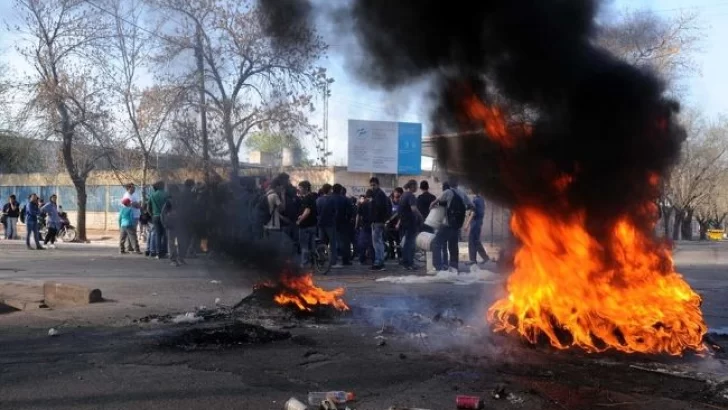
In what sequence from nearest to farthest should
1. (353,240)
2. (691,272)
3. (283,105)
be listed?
(691,272) < (353,240) < (283,105)

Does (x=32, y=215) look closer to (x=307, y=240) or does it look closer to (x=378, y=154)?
(x=307, y=240)

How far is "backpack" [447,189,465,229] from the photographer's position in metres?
11.3

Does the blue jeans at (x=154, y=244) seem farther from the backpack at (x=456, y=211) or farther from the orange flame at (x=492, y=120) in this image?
the orange flame at (x=492, y=120)

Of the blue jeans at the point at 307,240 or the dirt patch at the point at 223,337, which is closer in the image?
the dirt patch at the point at 223,337

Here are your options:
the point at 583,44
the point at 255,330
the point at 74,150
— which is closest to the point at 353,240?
the point at 255,330

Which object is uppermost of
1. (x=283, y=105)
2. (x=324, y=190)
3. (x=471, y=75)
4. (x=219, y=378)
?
(x=283, y=105)

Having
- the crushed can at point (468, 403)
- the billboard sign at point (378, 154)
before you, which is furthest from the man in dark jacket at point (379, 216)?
the billboard sign at point (378, 154)

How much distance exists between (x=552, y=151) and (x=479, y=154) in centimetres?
75

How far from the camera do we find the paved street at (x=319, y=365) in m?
4.37

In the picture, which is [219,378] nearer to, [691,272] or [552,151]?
[552,151]

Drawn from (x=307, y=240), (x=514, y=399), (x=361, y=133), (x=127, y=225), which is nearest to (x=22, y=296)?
(x=307, y=240)

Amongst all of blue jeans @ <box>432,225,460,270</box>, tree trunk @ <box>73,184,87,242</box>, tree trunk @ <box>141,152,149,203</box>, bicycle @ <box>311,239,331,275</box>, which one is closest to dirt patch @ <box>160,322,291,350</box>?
blue jeans @ <box>432,225,460,270</box>

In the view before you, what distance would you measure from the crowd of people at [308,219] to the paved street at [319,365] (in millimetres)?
1173

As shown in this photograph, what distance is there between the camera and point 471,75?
20.2 ft
